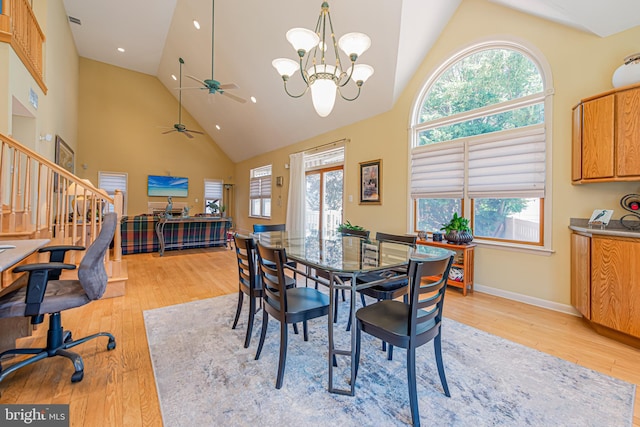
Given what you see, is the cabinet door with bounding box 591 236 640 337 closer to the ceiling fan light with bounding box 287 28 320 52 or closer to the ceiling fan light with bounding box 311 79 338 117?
the ceiling fan light with bounding box 311 79 338 117

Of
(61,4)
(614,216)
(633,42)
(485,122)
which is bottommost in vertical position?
(614,216)

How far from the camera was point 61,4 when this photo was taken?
5254 mm

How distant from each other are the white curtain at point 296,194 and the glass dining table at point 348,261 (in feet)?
12.1

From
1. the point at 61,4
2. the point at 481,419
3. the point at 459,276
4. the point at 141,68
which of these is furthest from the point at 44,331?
the point at 141,68

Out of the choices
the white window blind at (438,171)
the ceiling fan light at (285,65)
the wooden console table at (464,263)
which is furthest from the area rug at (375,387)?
the ceiling fan light at (285,65)

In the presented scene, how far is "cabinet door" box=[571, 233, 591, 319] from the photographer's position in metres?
2.38

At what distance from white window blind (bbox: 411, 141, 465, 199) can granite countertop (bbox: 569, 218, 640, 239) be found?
117cm

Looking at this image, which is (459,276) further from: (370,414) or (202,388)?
(202,388)

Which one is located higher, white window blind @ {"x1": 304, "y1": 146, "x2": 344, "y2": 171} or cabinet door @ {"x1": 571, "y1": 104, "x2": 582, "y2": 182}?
white window blind @ {"x1": 304, "y1": 146, "x2": 344, "y2": 171}

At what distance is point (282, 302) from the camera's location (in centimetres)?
165

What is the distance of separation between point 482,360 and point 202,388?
1922mm

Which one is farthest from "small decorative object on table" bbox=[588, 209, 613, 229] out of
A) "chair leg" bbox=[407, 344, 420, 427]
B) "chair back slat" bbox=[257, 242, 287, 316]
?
"chair back slat" bbox=[257, 242, 287, 316]

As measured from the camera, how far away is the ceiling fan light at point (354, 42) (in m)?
2.11

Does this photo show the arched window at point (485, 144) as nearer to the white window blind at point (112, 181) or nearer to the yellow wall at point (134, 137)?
the yellow wall at point (134, 137)
